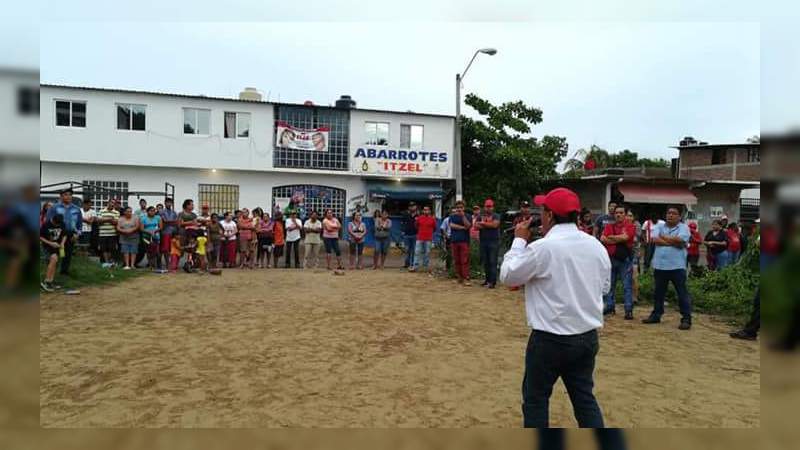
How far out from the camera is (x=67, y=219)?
9.05m

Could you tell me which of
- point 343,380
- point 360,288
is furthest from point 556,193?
point 360,288

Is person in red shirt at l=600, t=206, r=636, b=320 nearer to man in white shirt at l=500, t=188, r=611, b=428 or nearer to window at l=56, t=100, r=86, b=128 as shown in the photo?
man in white shirt at l=500, t=188, r=611, b=428

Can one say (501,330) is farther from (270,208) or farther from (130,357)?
(270,208)

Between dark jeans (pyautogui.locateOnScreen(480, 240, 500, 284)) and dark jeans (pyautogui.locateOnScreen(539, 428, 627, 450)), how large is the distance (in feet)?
25.0

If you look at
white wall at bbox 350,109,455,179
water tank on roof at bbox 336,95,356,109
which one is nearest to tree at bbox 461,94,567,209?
white wall at bbox 350,109,455,179

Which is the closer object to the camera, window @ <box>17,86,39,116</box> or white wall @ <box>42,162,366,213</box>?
window @ <box>17,86,39,116</box>

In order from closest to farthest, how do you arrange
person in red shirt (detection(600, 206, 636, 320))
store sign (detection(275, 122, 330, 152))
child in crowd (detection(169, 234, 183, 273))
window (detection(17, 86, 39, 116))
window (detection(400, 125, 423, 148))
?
window (detection(17, 86, 39, 116)), person in red shirt (detection(600, 206, 636, 320)), child in crowd (detection(169, 234, 183, 273)), store sign (detection(275, 122, 330, 152)), window (detection(400, 125, 423, 148))

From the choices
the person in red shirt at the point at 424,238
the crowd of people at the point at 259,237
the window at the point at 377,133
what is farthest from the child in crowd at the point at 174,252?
the window at the point at 377,133

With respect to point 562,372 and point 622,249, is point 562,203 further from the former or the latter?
point 622,249

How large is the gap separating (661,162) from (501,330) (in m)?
42.8

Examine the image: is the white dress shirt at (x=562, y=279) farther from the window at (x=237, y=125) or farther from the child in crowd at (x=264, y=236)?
the window at (x=237, y=125)

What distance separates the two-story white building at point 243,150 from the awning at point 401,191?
6cm

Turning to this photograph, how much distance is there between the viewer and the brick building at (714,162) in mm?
28891

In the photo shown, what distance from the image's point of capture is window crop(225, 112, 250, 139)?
74.1 ft
